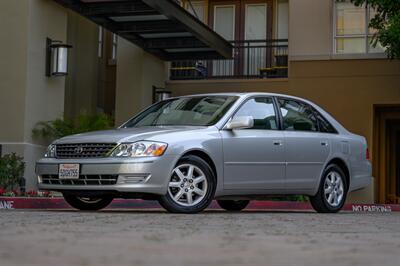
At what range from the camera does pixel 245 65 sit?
21.8 m

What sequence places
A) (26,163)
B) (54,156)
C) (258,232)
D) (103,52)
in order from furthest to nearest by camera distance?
(103,52) < (26,163) < (54,156) < (258,232)

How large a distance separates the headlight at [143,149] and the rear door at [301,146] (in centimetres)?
211

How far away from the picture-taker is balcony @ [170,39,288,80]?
21.5 m

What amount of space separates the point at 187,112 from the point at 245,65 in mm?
11736

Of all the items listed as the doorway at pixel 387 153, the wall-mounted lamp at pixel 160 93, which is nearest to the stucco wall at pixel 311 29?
the doorway at pixel 387 153

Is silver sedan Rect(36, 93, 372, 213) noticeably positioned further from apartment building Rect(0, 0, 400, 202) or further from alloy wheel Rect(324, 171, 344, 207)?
apartment building Rect(0, 0, 400, 202)

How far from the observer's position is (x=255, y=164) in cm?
1015

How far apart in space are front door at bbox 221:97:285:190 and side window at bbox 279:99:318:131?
9.3 inches

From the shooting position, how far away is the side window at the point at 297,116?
35.6 feet

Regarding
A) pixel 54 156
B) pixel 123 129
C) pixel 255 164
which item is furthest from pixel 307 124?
pixel 54 156

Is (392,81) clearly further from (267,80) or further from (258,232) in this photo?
(258,232)

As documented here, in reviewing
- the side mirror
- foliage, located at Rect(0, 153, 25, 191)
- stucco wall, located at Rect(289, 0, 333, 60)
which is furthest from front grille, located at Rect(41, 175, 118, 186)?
stucco wall, located at Rect(289, 0, 333, 60)

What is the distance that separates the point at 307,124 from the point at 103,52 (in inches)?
465

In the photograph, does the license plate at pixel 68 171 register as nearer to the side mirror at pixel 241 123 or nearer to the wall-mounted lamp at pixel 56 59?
the side mirror at pixel 241 123
